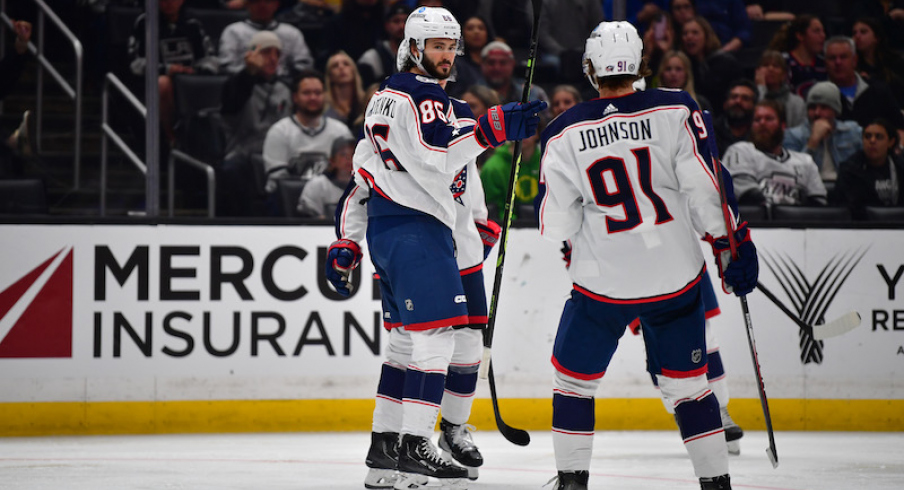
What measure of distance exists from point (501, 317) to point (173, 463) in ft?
5.31

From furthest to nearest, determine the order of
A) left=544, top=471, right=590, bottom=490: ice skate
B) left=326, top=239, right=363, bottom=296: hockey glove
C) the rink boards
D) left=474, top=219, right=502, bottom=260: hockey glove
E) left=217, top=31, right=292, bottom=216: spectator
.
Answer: left=217, top=31, right=292, bottom=216: spectator
the rink boards
left=474, top=219, right=502, bottom=260: hockey glove
left=326, top=239, right=363, bottom=296: hockey glove
left=544, top=471, right=590, bottom=490: ice skate

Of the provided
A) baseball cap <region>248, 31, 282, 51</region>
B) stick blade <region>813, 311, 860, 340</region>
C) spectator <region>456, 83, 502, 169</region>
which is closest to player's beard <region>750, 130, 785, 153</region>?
spectator <region>456, 83, 502, 169</region>

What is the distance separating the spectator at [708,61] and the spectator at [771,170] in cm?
31

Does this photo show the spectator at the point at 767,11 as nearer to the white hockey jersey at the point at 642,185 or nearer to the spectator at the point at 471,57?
the spectator at the point at 471,57

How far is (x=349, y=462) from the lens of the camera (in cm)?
433

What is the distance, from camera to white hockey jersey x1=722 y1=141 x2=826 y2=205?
5.85 meters

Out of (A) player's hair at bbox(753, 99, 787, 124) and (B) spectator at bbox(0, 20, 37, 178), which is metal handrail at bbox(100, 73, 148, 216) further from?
(A) player's hair at bbox(753, 99, 787, 124)

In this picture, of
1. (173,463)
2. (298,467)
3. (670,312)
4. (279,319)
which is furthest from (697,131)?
(279,319)

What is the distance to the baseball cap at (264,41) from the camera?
6270 millimetres

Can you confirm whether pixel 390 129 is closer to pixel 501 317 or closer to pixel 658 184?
pixel 658 184

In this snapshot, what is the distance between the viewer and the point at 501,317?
17.2 feet

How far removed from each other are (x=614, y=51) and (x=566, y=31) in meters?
3.48

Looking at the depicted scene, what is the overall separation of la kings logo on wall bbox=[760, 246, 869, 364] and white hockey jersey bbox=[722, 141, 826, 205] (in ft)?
1.72

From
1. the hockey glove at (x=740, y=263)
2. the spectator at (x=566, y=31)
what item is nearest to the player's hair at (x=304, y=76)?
the spectator at (x=566, y=31)
